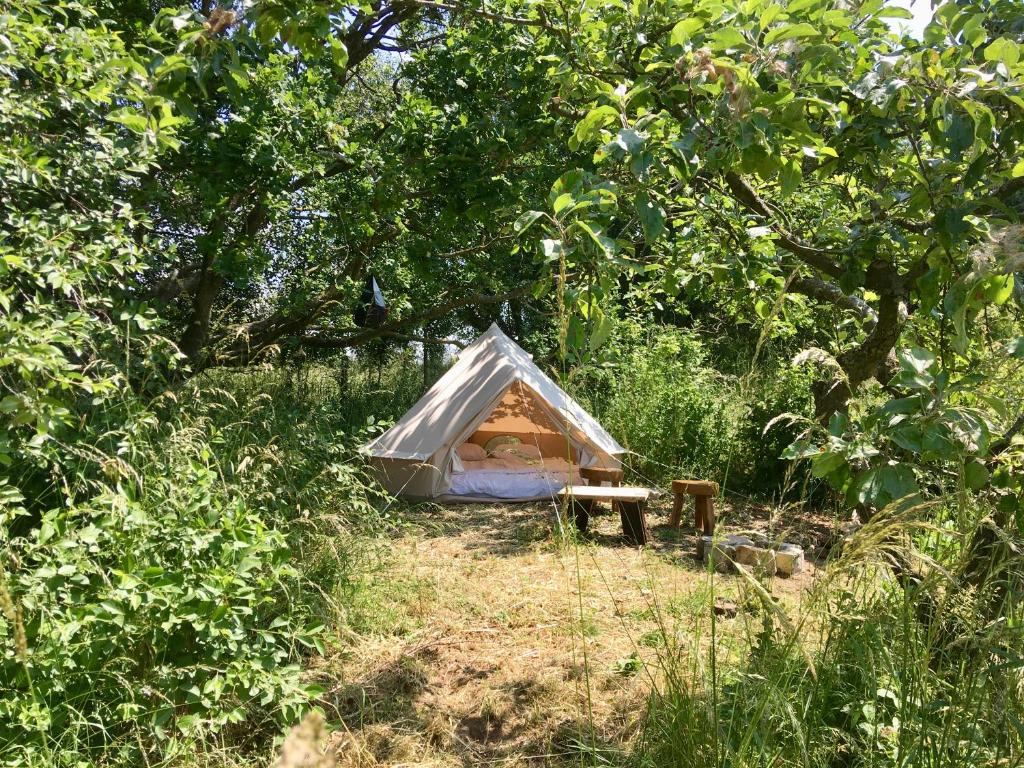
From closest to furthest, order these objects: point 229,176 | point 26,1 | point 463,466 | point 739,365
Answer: point 26,1 → point 229,176 → point 463,466 → point 739,365

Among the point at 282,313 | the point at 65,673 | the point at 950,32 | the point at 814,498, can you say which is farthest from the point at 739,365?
the point at 65,673

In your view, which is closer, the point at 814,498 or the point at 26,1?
the point at 26,1

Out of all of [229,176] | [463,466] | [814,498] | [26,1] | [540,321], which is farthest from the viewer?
[540,321]

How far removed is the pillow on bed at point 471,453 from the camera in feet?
25.6

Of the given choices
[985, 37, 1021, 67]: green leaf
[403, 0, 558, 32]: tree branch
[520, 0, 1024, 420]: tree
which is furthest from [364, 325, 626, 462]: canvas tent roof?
[985, 37, 1021, 67]: green leaf

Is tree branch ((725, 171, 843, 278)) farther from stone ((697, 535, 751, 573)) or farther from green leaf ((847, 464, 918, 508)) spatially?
stone ((697, 535, 751, 573))

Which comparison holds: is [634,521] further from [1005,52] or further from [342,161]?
[1005,52]

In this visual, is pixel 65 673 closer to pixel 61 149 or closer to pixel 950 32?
pixel 61 149

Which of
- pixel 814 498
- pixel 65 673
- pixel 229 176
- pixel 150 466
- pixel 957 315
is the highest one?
pixel 229 176

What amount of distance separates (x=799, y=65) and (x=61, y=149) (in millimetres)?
2668

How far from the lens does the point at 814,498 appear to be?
256 inches

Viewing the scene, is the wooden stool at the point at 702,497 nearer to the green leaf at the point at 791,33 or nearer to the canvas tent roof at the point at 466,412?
the canvas tent roof at the point at 466,412

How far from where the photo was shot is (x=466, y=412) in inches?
249

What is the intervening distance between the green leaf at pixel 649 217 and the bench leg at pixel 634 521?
370 centimetres
